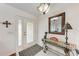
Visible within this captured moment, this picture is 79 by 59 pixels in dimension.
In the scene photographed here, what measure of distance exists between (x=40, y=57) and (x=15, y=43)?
1.45 ft

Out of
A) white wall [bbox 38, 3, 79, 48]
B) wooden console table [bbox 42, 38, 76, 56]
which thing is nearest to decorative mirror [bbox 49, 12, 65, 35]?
white wall [bbox 38, 3, 79, 48]

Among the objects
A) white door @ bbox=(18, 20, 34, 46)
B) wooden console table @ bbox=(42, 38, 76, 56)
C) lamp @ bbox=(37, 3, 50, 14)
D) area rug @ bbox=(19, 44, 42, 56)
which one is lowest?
area rug @ bbox=(19, 44, 42, 56)

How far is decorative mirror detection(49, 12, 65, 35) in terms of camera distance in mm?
1341

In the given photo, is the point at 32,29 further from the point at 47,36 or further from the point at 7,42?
the point at 7,42

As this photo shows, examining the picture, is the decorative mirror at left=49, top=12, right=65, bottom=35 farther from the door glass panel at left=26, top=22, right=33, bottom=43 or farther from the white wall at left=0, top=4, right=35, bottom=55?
the white wall at left=0, top=4, right=35, bottom=55

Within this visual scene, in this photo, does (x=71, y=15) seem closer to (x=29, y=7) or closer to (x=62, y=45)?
(x=62, y=45)

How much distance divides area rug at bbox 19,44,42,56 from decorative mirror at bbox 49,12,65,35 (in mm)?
332

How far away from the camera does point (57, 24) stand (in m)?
1.40

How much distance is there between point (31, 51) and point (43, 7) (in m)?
0.70

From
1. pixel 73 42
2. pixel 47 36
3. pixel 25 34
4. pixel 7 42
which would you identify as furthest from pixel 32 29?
pixel 73 42

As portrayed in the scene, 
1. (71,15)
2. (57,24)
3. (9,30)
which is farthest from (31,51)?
(71,15)

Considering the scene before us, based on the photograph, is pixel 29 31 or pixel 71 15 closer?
pixel 71 15

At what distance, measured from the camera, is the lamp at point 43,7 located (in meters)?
1.34

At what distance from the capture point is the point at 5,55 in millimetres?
1288
